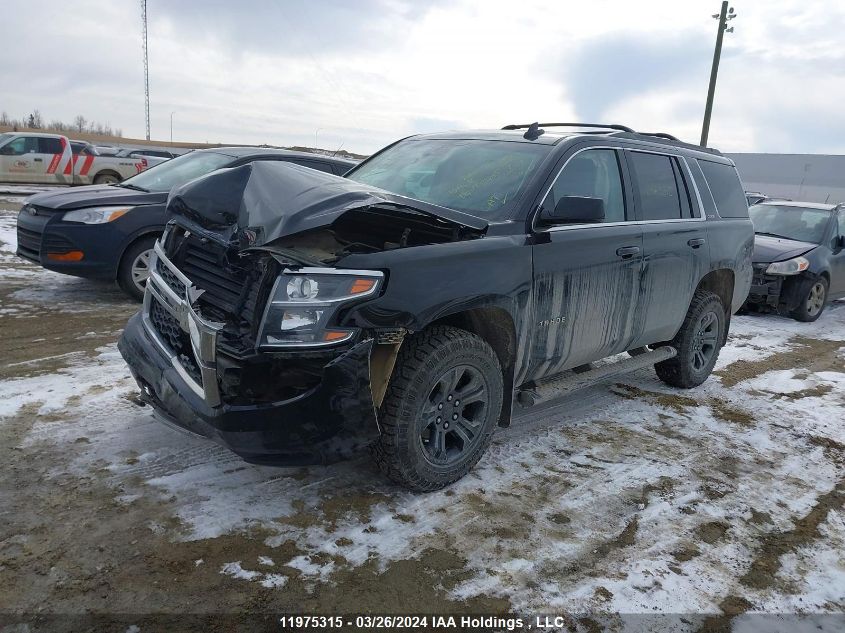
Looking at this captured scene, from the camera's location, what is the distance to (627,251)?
4289 mm

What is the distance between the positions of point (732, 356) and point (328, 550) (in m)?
5.48

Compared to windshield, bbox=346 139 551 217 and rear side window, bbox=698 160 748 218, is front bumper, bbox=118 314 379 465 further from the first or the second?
rear side window, bbox=698 160 748 218

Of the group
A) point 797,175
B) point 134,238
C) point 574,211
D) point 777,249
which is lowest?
point 134,238

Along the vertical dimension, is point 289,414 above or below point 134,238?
below

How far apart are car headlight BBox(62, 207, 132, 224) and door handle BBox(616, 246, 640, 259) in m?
5.01

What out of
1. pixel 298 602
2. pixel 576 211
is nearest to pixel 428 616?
pixel 298 602

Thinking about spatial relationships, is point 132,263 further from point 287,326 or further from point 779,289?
point 779,289

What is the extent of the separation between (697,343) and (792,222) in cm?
617

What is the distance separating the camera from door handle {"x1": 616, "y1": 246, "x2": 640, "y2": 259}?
4227 millimetres

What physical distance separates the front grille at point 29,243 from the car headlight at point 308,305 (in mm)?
4993

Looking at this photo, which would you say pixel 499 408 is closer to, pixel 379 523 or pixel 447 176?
pixel 379 523

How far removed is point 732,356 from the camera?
22.6 ft

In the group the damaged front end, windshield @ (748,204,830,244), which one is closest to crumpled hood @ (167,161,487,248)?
the damaged front end

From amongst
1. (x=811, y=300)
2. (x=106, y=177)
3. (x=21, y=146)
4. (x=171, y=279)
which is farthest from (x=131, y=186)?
(x=21, y=146)
